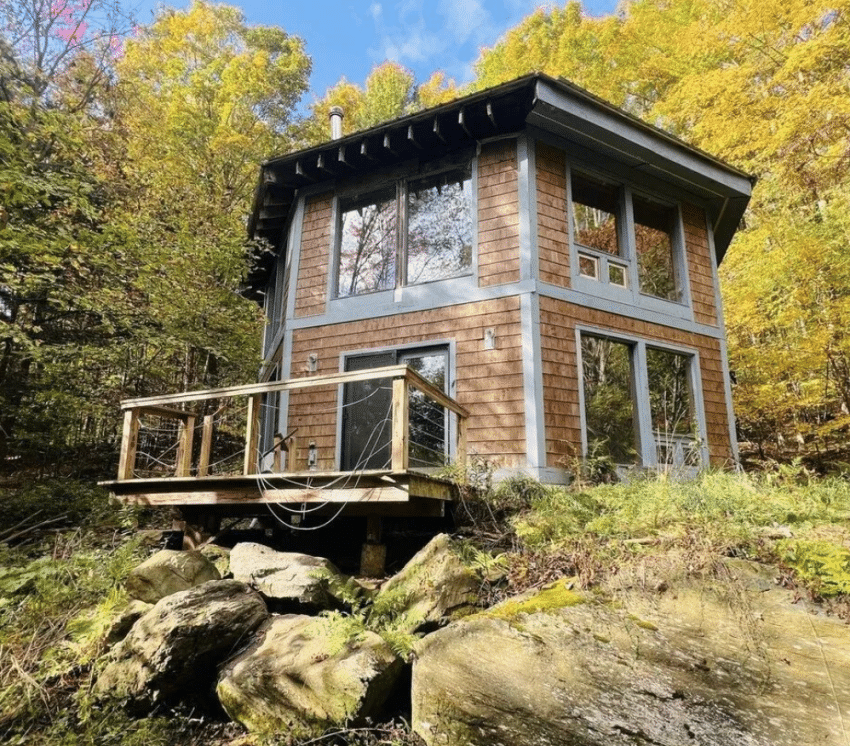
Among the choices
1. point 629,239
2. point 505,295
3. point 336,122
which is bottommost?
point 505,295

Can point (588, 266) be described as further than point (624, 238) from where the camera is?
No

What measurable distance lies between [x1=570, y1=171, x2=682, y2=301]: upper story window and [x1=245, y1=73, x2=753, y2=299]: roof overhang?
455mm

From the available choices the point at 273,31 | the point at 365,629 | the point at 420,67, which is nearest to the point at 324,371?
the point at 365,629

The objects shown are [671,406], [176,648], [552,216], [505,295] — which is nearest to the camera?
[176,648]

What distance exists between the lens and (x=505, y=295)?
7.03 m

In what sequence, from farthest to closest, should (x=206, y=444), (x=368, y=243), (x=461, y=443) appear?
(x=368, y=243), (x=206, y=444), (x=461, y=443)

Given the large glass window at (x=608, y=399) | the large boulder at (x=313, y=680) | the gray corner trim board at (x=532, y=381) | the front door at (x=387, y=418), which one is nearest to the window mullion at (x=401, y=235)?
the front door at (x=387, y=418)

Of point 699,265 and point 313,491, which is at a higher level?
point 699,265

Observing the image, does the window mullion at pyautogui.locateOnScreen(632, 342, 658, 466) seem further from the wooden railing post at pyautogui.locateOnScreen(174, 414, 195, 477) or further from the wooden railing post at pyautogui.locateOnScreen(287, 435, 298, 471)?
the wooden railing post at pyautogui.locateOnScreen(174, 414, 195, 477)

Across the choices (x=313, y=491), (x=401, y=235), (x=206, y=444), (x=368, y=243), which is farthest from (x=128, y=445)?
(x=401, y=235)

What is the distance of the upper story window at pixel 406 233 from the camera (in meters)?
7.73

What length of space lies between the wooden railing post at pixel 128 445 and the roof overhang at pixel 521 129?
4.61m

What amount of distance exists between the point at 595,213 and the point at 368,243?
396 cm

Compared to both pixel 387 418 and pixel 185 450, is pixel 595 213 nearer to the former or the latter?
pixel 387 418
